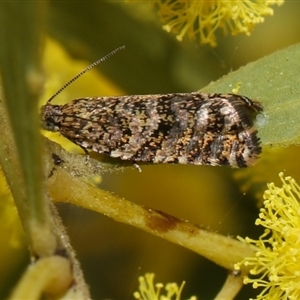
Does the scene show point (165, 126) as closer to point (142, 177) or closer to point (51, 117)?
point (51, 117)

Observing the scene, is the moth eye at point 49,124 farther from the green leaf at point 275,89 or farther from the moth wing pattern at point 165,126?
the green leaf at point 275,89

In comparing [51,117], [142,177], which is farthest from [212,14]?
[142,177]

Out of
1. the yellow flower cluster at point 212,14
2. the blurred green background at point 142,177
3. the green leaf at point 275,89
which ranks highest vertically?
the yellow flower cluster at point 212,14

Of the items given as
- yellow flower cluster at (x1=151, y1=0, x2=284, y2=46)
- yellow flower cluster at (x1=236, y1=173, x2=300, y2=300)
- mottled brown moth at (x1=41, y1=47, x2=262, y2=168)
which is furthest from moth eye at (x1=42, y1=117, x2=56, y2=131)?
yellow flower cluster at (x1=236, y1=173, x2=300, y2=300)

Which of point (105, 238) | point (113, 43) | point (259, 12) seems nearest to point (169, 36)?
point (113, 43)

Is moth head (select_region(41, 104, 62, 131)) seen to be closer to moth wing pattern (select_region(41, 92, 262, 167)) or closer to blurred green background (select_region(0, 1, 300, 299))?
moth wing pattern (select_region(41, 92, 262, 167))

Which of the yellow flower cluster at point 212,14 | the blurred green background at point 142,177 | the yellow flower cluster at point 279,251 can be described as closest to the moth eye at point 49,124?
the blurred green background at point 142,177

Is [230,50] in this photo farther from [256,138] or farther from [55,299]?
[55,299]
